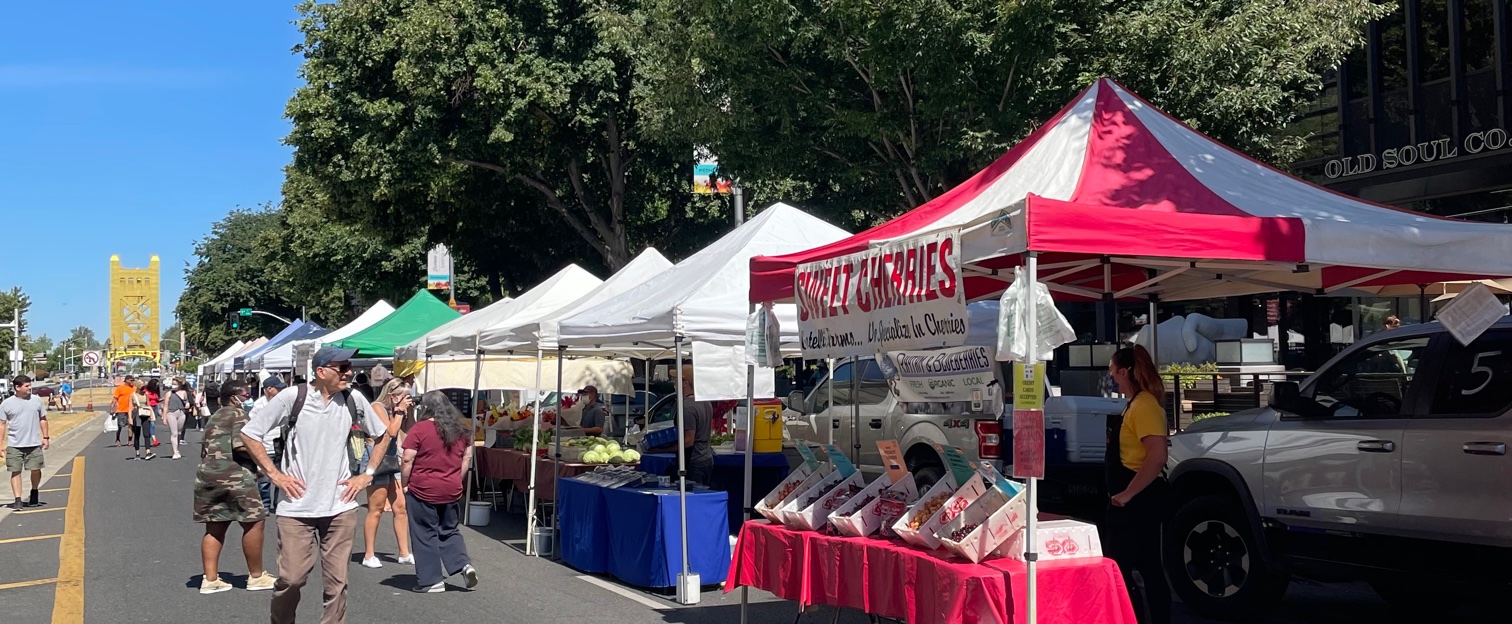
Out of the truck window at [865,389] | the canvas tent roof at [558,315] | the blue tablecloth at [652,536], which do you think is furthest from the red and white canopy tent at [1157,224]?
the truck window at [865,389]

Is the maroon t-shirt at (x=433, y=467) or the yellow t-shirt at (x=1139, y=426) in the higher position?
the yellow t-shirt at (x=1139, y=426)

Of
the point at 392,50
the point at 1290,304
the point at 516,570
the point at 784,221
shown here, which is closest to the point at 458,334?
the point at 516,570

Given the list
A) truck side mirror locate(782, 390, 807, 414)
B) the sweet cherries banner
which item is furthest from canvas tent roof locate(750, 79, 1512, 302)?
truck side mirror locate(782, 390, 807, 414)

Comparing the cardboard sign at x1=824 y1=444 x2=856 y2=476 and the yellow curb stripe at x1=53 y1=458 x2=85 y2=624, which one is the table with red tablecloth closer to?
the cardboard sign at x1=824 y1=444 x2=856 y2=476

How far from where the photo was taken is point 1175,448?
884 centimetres

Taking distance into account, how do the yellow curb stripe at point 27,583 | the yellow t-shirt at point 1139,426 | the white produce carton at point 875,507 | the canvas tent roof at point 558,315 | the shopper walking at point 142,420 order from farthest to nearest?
the shopper walking at point 142,420
the canvas tent roof at point 558,315
the yellow curb stripe at point 27,583
the white produce carton at point 875,507
the yellow t-shirt at point 1139,426

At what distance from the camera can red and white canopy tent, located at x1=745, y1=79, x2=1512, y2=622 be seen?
20.8 feet

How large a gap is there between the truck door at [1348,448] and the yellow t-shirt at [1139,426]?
4.33ft

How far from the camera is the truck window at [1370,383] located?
7363mm

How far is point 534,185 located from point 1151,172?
70.6 ft

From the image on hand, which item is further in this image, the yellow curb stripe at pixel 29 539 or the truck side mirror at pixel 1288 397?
the yellow curb stripe at pixel 29 539

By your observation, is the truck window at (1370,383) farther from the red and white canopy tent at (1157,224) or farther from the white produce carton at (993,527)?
the white produce carton at (993,527)

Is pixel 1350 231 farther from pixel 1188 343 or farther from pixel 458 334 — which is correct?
pixel 1188 343

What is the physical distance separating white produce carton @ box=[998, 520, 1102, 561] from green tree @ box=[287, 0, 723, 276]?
18.0m
